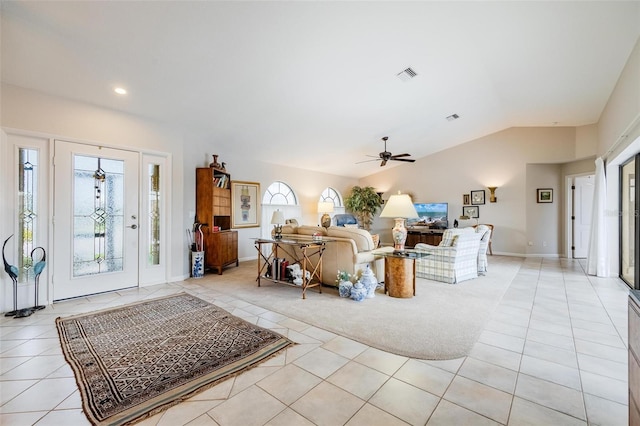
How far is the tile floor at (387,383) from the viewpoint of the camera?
1.59 meters

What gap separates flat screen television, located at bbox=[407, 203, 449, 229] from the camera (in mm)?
8258

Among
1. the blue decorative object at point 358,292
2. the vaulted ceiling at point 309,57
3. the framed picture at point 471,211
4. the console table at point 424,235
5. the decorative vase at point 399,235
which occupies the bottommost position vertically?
the blue decorative object at point 358,292

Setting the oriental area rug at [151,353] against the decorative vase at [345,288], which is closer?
the oriental area rug at [151,353]

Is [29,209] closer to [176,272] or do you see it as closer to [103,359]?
[176,272]

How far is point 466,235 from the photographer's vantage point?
4598 mm

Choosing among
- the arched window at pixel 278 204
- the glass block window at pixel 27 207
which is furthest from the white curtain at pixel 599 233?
the glass block window at pixel 27 207

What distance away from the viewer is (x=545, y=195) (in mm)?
7227

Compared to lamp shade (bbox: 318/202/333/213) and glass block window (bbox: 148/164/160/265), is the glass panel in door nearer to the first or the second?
lamp shade (bbox: 318/202/333/213)

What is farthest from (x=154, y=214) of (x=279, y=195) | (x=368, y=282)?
(x=368, y=282)

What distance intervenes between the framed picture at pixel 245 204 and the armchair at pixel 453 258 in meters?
3.91

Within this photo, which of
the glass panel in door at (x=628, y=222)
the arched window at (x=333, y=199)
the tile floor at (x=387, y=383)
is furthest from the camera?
the arched window at (x=333, y=199)

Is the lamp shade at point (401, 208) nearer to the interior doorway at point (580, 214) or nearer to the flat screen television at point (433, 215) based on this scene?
the flat screen television at point (433, 215)

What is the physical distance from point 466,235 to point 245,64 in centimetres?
420

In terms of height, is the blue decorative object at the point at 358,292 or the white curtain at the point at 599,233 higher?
the white curtain at the point at 599,233
